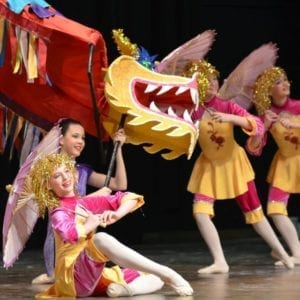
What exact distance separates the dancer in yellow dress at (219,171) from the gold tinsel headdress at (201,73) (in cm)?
5

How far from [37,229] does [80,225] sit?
3.12 meters

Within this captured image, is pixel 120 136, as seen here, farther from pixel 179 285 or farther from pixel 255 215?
pixel 255 215

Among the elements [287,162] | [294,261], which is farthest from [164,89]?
[294,261]

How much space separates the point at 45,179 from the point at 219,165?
65.0 inches

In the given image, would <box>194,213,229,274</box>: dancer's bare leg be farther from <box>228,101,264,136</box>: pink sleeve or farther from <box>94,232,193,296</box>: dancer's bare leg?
<box>94,232,193,296</box>: dancer's bare leg

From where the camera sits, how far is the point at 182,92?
248 inches

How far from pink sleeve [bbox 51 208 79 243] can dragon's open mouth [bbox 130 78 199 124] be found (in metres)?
0.70

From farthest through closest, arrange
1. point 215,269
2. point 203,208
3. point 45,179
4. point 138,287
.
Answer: point 203,208 < point 215,269 < point 138,287 < point 45,179

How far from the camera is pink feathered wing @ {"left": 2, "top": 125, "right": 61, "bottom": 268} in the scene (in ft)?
20.2

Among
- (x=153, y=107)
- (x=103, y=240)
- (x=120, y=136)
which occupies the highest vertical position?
(x=153, y=107)

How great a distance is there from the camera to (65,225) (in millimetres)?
5738

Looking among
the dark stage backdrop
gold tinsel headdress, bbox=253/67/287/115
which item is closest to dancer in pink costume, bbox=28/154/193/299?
gold tinsel headdress, bbox=253/67/287/115

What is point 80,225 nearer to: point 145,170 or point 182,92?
point 182,92

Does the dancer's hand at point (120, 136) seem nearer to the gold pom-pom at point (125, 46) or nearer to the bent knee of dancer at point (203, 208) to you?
the gold pom-pom at point (125, 46)
